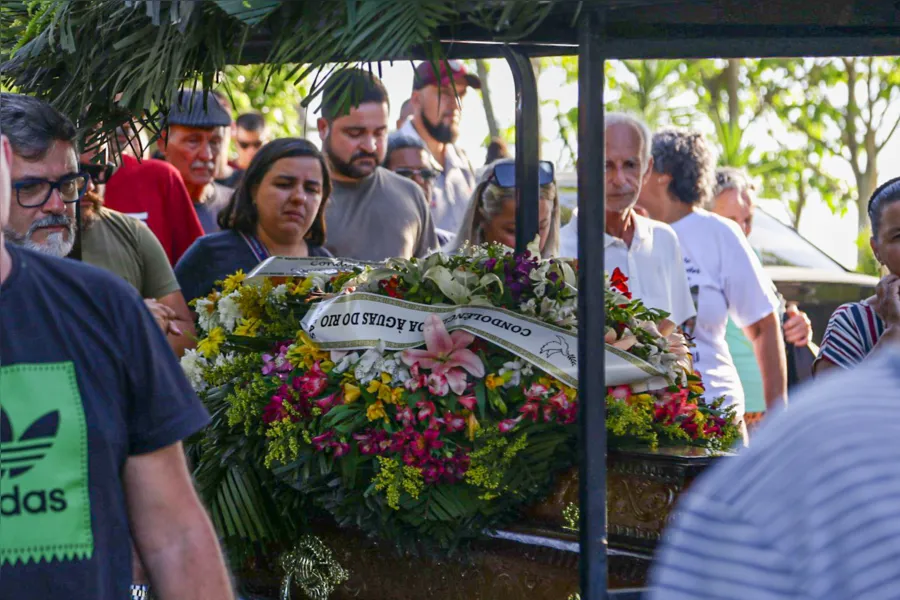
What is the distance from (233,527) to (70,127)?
1026mm

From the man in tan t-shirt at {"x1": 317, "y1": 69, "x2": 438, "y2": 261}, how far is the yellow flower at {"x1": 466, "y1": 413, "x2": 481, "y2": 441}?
2315mm

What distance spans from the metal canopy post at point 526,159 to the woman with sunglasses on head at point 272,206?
1.07 m

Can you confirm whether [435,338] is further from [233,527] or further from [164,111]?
[164,111]

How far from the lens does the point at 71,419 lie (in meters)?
A: 1.69

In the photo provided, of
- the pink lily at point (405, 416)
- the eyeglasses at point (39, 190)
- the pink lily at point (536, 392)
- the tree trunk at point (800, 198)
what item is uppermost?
the eyeglasses at point (39, 190)

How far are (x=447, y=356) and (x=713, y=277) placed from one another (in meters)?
2.28

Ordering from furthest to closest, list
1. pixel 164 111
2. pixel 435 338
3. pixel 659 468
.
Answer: pixel 164 111 < pixel 435 338 < pixel 659 468

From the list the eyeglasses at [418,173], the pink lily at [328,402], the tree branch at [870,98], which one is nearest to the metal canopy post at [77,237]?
the pink lily at [328,402]

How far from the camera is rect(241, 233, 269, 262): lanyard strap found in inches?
175

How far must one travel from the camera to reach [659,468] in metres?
2.79

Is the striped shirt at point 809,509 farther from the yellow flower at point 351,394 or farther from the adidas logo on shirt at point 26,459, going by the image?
the yellow flower at point 351,394

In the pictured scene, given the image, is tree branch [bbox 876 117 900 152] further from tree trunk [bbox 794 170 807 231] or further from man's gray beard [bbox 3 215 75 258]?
man's gray beard [bbox 3 215 75 258]

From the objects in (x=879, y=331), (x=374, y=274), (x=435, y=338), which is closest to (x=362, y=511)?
(x=435, y=338)

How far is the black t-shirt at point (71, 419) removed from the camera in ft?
5.44
